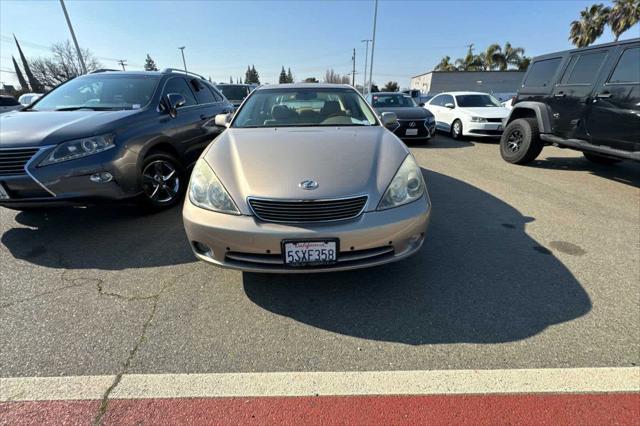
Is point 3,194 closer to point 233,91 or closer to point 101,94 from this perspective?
point 101,94

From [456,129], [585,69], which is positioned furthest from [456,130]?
[585,69]

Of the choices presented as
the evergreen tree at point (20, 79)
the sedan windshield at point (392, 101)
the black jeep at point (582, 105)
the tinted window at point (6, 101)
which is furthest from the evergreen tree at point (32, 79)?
the black jeep at point (582, 105)

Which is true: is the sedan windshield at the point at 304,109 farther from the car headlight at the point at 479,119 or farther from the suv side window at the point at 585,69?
the car headlight at the point at 479,119

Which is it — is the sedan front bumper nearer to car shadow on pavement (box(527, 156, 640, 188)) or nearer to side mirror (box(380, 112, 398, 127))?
side mirror (box(380, 112, 398, 127))

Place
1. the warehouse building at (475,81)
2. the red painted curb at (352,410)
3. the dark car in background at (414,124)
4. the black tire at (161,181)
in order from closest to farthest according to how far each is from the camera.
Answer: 1. the red painted curb at (352,410)
2. the black tire at (161,181)
3. the dark car in background at (414,124)
4. the warehouse building at (475,81)

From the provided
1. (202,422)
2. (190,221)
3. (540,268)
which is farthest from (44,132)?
(540,268)

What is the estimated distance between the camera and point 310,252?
6.60 ft

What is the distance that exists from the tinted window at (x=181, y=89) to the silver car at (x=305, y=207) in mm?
2447

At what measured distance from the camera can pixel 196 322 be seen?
85.3 inches

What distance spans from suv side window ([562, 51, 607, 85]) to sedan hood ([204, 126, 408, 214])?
427 cm

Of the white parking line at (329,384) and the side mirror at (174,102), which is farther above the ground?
the side mirror at (174,102)

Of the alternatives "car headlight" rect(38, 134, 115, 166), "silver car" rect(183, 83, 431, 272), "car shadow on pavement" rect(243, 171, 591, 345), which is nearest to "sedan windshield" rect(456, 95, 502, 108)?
"car shadow on pavement" rect(243, 171, 591, 345)

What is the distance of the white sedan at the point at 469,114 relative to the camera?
8.83 meters

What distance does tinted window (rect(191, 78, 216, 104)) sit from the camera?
5.15 m
